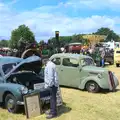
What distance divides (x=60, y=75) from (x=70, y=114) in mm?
5421

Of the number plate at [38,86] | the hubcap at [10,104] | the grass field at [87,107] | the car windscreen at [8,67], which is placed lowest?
the grass field at [87,107]

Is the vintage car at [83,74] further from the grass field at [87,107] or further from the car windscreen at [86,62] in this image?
the grass field at [87,107]

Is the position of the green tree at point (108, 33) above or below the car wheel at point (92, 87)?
above

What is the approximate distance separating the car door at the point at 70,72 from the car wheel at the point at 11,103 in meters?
5.08

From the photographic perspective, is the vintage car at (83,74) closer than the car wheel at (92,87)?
Yes

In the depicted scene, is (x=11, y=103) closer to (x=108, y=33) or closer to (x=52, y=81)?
(x=52, y=81)

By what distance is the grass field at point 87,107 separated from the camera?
959cm

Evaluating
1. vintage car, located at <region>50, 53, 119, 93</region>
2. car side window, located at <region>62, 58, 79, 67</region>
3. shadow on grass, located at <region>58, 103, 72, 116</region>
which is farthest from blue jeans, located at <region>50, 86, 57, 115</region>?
car side window, located at <region>62, 58, 79, 67</region>

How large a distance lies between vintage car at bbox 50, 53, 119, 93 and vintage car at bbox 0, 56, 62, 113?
11.8 feet

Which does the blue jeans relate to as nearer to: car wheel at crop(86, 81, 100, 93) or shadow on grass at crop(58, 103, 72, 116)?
shadow on grass at crop(58, 103, 72, 116)

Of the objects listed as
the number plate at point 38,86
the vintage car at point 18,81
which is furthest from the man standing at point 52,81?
the number plate at point 38,86

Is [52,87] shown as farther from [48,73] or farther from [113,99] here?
[113,99]

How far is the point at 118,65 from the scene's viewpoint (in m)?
30.9

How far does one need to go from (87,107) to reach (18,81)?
2397 mm
